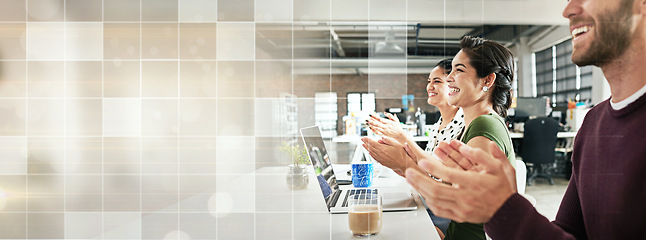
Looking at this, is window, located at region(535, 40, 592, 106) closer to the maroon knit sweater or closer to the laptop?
the laptop

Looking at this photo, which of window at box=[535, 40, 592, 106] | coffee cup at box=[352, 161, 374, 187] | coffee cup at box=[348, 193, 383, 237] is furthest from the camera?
window at box=[535, 40, 592, 106]

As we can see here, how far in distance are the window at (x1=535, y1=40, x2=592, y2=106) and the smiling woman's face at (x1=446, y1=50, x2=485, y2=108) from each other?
5.98m

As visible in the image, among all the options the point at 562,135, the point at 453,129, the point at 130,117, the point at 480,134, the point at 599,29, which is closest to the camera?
the point at 599,29

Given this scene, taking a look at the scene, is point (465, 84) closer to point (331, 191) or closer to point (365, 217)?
point (331, 191)

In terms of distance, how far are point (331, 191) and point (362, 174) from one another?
0.21 meters

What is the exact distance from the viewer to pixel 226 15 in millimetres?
2080

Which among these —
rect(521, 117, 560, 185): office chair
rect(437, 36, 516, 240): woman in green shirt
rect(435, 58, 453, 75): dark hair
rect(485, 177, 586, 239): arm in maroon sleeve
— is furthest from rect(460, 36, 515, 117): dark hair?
rect(521, 117, 560, 185): office chair

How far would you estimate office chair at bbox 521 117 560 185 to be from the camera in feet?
13.3

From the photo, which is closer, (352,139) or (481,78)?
(481,78)

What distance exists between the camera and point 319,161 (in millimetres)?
1114

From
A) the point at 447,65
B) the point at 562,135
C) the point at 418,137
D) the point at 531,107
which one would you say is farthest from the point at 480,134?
the point at 531,107

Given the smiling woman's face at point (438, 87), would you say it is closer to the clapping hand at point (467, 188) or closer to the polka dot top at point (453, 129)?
the polka dot top at point (453, 129)

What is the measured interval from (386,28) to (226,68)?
5263mm

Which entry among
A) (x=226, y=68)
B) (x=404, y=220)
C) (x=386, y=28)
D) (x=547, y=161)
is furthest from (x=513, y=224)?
(x=386, y=28)
